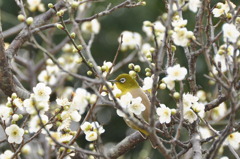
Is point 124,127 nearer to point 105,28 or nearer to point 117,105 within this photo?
point 105,28

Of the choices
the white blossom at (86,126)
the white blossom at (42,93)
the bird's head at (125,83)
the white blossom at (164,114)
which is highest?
the white blossom at (42,93)

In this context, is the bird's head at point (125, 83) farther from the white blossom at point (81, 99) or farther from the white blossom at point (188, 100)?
the white blossom at point (188, 100)

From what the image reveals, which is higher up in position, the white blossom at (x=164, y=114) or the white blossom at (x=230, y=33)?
the white blossom at (x=230, y=33)

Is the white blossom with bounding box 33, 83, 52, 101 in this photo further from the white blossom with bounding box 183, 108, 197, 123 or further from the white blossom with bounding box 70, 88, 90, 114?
the white blossom with bounding box 183, 108, 197, 123

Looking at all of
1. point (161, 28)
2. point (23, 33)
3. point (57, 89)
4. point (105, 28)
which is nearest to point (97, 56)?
point (105, 28)

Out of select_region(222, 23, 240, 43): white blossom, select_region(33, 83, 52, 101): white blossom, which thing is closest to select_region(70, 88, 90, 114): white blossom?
select_region(33, 83, 52, 101): white blossom

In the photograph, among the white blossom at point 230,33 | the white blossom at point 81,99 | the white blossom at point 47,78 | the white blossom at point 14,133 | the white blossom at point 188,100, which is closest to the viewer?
the white blossom at point 230,33

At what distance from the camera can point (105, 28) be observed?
320 inches

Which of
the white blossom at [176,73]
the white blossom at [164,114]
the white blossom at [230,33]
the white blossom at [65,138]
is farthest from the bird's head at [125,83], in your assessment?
the white blossom at [230,33]

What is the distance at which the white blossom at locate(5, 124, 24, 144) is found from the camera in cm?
248

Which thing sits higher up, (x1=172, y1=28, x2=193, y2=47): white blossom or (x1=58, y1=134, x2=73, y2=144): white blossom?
(x1=172, y1=28, x2=193, y2=47): white blossom

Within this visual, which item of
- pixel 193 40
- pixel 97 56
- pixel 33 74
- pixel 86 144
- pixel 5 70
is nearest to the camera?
pixel 193 40

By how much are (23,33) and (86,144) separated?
4.30 m

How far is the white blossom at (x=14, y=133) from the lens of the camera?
2.48 m
